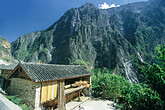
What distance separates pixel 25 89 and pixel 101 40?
67.8 m

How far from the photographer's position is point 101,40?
233 ft

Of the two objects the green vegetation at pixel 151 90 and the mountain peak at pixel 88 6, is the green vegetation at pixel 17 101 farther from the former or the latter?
the mountain peak at pixel 88 6

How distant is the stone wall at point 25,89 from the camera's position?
752 cm

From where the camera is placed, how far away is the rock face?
206 feet

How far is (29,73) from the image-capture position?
25.3 ft

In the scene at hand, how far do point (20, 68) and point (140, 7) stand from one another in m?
126

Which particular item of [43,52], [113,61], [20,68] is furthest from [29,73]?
[43,52]

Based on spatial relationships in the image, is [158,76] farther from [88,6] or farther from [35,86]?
[88,6]

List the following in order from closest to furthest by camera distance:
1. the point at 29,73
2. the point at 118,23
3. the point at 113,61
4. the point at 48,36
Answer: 1. the point at 29,73
2. the point at 113,61
3. the point at 48,36
4. the point at 118,23

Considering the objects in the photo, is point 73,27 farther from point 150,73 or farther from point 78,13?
point 150,73

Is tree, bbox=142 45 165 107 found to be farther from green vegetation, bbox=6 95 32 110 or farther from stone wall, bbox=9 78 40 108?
green vegetation, bbox=6 95 32 110

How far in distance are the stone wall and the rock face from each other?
167 ft

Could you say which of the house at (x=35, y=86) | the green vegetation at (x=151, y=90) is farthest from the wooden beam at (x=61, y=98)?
the green vegetation at (x=151, y=90)

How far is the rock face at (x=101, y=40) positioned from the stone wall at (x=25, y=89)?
2002 inches
